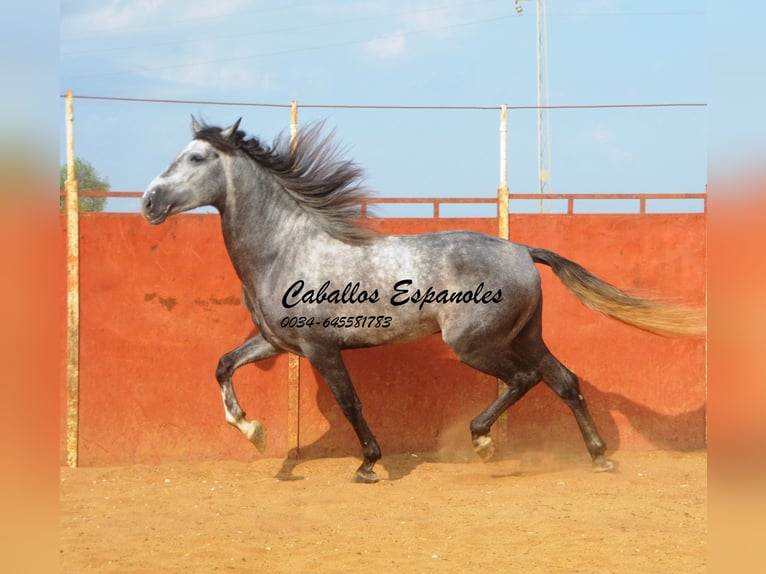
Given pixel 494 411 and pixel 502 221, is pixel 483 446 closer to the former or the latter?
pixel 494 411

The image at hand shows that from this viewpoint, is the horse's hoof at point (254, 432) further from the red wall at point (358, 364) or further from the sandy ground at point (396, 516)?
the red wall at point (358, 364)

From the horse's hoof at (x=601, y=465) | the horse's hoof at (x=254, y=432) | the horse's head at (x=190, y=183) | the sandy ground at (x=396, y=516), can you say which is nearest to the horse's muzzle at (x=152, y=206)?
the horse's head at (x=190, y=183)

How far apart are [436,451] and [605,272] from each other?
7.17 ft

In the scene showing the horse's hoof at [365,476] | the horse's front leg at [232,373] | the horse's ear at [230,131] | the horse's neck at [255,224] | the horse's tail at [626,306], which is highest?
the horse's ear at [230,131]

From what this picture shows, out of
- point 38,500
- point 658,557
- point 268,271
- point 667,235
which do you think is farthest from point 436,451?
point 38,500

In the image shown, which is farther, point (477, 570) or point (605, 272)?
point (605, 272)

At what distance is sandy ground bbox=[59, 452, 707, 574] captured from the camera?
13.8ft

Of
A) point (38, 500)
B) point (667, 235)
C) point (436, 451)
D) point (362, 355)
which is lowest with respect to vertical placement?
point (436, 451)

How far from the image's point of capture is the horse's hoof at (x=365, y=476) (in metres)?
6.46

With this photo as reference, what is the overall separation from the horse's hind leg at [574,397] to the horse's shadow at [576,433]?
0.79 meters

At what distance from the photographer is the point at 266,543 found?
457 cm

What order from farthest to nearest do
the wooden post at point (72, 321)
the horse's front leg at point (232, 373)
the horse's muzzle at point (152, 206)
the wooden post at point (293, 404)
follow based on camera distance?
the wooden post at point (293, 404) → the wooden post at point (72, 321) → the horse's front leg at point (232, 373) → the horse's muzzle at point (152, 206)

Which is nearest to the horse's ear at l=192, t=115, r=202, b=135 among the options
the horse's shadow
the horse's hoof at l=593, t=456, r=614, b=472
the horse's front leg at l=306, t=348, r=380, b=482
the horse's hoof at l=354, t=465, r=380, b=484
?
the horse's front leg at l=306, t=348, r=380, b=482

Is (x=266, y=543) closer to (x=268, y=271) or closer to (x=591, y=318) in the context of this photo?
(x=268, y=271)
